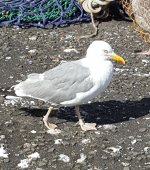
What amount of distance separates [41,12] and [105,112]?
2526mm

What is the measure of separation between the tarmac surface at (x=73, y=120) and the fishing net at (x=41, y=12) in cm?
45

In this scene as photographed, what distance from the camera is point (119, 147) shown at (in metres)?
4.42

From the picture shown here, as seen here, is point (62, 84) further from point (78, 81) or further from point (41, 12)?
point (41, 12)

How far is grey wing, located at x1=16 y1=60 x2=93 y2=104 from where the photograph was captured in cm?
442

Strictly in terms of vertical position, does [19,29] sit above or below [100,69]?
below

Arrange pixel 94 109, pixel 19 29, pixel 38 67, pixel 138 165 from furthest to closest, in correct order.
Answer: pixel 19 29, pixel 38 67, pixel 94 109, pixel 138 165

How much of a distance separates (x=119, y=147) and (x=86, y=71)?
2.09ft

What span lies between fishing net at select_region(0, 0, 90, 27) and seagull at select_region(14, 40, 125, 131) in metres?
2.54

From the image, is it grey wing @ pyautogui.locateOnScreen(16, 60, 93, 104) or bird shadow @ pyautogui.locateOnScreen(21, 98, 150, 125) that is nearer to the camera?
grey wing @ pyautogui.locateOnScreen(16, 60, 93, 104)

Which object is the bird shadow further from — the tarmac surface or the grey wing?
the grey wing

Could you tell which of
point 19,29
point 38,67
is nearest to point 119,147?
point 38,67

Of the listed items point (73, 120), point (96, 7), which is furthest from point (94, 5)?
point (73, 120)

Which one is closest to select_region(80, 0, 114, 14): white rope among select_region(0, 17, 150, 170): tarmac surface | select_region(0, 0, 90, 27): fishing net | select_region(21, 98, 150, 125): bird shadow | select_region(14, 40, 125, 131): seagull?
select_region(0, 0, 90, 27): fishing net

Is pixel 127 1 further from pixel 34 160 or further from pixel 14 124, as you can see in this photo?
pixel 34 160
